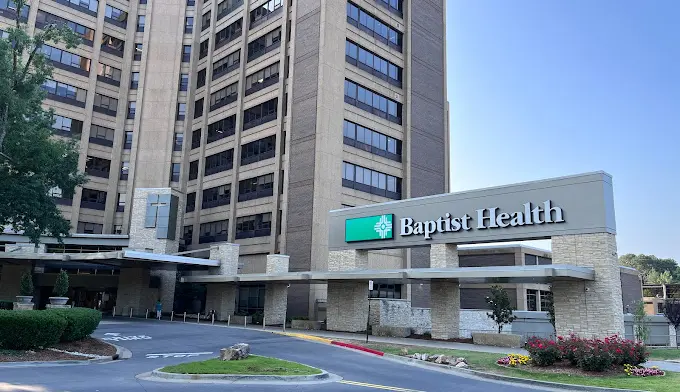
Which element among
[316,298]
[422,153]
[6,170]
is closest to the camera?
[6,170]

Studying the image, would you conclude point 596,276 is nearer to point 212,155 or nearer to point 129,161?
point 212,155

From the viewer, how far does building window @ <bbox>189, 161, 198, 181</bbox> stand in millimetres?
64188

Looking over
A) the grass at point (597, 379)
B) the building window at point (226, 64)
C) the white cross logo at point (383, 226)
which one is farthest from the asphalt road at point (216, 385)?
the building window at point (226, 64)

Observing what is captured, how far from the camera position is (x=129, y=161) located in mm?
64875

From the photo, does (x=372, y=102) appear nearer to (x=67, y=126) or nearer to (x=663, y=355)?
(x=663, y=355)

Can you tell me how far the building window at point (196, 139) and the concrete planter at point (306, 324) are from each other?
102 feet

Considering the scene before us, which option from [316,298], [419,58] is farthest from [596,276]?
[419,58]

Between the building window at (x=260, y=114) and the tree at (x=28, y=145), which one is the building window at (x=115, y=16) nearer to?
the building window at (x=260, y=114)

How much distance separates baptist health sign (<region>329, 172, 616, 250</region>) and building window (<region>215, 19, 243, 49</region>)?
104ft

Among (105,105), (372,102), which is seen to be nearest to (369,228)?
(372,102)

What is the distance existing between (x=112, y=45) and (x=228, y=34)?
48.9ft

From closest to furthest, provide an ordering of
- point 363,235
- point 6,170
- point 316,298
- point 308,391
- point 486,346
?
point 308,391, point 486,346, point 6,170, point 363,235, point 316,298

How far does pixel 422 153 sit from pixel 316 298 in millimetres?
21184

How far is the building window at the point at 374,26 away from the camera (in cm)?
5411
